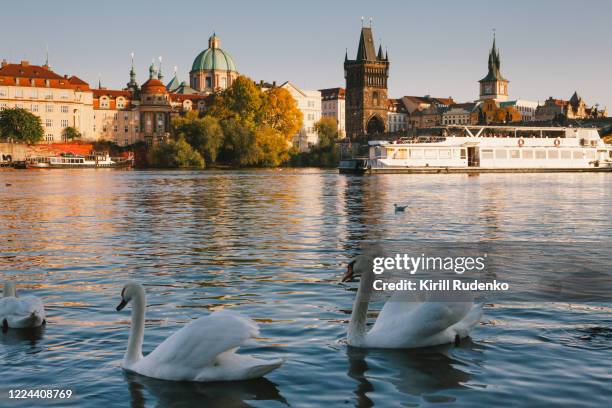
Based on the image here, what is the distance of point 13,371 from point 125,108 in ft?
485

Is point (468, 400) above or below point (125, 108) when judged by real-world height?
below

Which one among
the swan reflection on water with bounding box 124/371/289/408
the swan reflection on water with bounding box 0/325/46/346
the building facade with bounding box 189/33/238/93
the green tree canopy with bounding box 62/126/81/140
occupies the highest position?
the building facade with bounding box 189/33/238/93

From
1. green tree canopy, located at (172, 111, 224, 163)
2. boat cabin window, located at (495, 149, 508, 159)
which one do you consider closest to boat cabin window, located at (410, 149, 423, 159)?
boat cabin window, located at (495, 149, 508, 159)

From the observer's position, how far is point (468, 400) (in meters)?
6.83

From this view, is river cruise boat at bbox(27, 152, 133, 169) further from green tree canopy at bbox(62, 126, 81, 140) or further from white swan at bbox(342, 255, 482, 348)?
white swan at bbox(342, 255, 482, 348)

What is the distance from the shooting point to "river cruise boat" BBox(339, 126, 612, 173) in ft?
271

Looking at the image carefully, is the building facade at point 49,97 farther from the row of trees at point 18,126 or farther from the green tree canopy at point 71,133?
the row of trees at point 18,126

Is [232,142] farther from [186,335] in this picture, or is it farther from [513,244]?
[186,335]

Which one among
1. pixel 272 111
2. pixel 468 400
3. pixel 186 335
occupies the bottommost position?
pixel 468 400

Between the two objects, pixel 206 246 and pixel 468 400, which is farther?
pixel 206 246

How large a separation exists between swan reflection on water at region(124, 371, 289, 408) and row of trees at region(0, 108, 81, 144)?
129443 millimetres

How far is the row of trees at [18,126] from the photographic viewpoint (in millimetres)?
128750

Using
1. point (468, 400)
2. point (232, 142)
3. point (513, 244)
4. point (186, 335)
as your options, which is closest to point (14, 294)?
point (186, 335)

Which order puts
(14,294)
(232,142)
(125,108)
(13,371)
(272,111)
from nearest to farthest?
(13,371) → (14,294) → (232,142) → (272,111) → (125,108)
